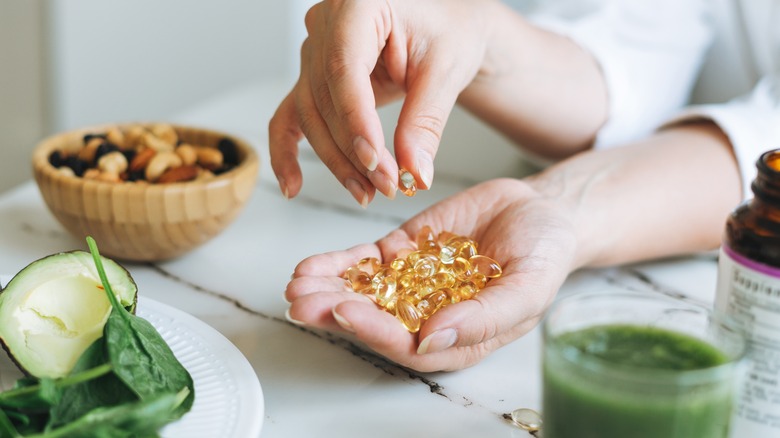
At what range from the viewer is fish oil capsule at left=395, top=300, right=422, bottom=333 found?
71 cm

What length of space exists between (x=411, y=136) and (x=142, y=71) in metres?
1.81

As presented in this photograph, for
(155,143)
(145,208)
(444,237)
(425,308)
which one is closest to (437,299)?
(425,308)

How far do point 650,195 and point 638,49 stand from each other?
A: 394 millimetres

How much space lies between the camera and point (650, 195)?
102cm

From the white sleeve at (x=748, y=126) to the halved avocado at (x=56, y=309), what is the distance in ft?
2.41

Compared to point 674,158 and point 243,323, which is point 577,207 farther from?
point 243,323

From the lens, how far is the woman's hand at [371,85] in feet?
2.49

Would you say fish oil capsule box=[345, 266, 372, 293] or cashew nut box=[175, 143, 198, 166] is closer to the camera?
fish oil capsule box=[345, 266, 372, 293]

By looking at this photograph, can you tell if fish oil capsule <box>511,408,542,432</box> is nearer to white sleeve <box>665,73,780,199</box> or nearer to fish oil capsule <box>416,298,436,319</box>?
fish oil capsule <box>416,298,436,319</box>

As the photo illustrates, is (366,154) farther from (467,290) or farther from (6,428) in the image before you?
(6,428)

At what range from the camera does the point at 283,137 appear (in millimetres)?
938

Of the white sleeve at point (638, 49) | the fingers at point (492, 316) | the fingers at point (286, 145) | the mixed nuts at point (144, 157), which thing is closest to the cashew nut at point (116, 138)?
the mixed nuts at point (144, 157)

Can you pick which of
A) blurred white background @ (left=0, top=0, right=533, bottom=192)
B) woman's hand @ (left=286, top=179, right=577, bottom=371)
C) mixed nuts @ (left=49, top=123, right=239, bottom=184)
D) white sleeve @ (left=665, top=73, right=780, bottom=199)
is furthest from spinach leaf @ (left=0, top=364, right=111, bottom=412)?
blurred white background @ (left=0, top=0, right=533, bottom=192)

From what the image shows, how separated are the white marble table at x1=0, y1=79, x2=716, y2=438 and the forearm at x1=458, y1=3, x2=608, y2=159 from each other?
111 millimetres
